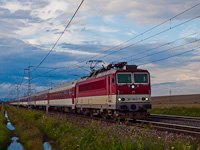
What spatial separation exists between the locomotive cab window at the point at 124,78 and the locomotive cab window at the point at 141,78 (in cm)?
49

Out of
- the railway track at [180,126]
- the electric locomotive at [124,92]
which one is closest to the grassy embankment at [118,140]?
the railway track at [180,126]

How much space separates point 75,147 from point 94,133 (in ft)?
3.82

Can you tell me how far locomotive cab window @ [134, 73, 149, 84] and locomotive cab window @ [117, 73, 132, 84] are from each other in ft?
1.59

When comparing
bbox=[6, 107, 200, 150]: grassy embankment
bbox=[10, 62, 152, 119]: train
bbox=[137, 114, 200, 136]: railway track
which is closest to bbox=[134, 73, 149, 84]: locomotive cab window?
bbox=[10, 62, 152, 119]: train

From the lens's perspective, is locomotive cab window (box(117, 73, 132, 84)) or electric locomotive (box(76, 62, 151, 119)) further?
locomotive cab window (box(117, 73, 132, 84))

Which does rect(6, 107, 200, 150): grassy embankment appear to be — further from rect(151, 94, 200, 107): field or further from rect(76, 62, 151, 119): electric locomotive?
rect(151, 94, 200, 107): field

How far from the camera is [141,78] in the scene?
2141 cm

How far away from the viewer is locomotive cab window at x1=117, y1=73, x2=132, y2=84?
20733mm

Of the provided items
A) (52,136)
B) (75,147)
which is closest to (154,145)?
(75,147)

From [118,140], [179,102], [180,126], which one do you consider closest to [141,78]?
[180,126]

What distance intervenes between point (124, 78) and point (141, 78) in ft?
4.77

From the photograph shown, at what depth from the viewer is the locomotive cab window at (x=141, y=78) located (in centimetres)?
2122

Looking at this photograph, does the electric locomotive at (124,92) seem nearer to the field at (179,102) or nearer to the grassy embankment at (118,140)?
the grassy embankment at (118,140)

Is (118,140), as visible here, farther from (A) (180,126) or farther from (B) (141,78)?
(B) (141,78)
